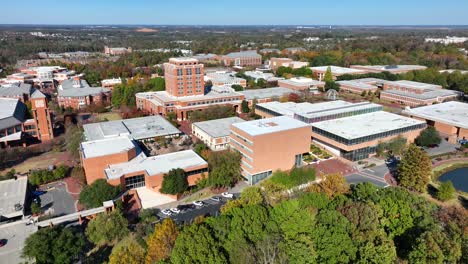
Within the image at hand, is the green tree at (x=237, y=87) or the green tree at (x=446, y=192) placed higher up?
the green tree at (x=237, y=87)

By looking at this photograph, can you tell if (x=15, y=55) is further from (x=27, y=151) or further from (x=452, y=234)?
(x=452, y=234)

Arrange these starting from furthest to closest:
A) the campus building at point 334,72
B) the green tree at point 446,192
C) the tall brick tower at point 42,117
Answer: the campus building at point 334,72 → the tall brick tower at point 42,117 → the green tree at point 446,192

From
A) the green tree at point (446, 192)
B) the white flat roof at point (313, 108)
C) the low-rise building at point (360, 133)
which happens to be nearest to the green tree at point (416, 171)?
the green tree at point (446, 192)

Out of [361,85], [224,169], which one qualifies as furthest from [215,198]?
[361,85]

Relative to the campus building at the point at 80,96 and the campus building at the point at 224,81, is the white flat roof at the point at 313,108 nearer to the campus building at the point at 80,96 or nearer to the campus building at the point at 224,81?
the campus building at the point at 224,81

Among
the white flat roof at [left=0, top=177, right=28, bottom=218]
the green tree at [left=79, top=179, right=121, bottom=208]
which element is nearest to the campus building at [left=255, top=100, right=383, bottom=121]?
the green tree at [left=79, top=179, right=121, bottom=208]

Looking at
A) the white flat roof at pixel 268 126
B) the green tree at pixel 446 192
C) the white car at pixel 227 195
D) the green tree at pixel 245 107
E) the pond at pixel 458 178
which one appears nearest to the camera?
the green tree at pixel 446 192

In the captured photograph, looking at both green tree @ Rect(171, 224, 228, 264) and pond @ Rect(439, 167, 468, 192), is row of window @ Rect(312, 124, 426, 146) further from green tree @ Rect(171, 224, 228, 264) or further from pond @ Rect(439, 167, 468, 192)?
green tree @ Rect(171, 224, 228, 264)
